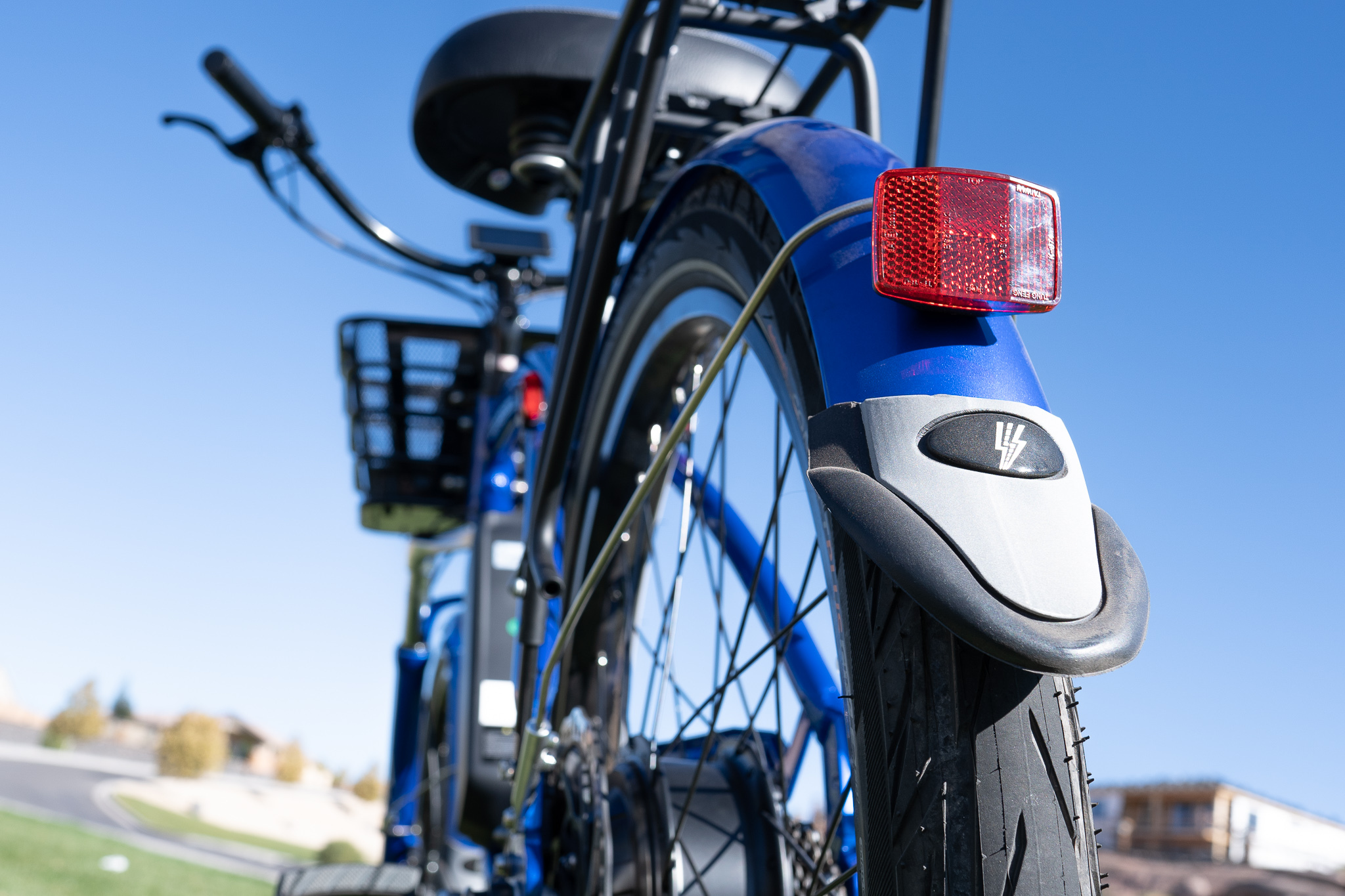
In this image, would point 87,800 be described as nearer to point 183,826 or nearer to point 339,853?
point 183,826

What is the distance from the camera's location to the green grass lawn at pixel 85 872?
17.5 feet

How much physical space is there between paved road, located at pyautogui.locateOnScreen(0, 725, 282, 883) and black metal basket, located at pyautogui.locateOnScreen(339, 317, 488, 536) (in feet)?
17.4

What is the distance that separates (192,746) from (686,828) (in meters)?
24.0

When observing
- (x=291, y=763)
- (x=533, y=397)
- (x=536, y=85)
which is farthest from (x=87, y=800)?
(x=536, y=85)

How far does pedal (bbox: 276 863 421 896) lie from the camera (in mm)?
2098

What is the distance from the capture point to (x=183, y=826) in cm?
1352

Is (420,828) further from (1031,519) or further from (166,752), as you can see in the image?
(166,752)

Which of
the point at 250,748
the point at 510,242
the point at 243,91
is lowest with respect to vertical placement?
the point at 250,748

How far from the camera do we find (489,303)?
2.83m

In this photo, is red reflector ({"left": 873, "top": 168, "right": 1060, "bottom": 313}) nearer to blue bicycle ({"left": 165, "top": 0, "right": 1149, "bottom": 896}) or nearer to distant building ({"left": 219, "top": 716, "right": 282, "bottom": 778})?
blue bicycle ({"left": 165, "top": 0, "right": 1149, "bottom": 896})

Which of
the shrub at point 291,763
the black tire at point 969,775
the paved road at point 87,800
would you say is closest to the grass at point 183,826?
the paved road at point 87,800

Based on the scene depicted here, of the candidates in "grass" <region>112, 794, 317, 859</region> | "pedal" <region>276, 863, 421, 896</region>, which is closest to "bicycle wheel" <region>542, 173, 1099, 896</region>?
"pedal" <region>276, 863, 421, 896</region>

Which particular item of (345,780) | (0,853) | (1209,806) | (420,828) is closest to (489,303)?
(420,828)

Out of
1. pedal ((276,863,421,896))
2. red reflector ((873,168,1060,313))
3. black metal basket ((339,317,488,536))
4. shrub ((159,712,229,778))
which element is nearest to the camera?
red reflector ((873,168,1060,313))
